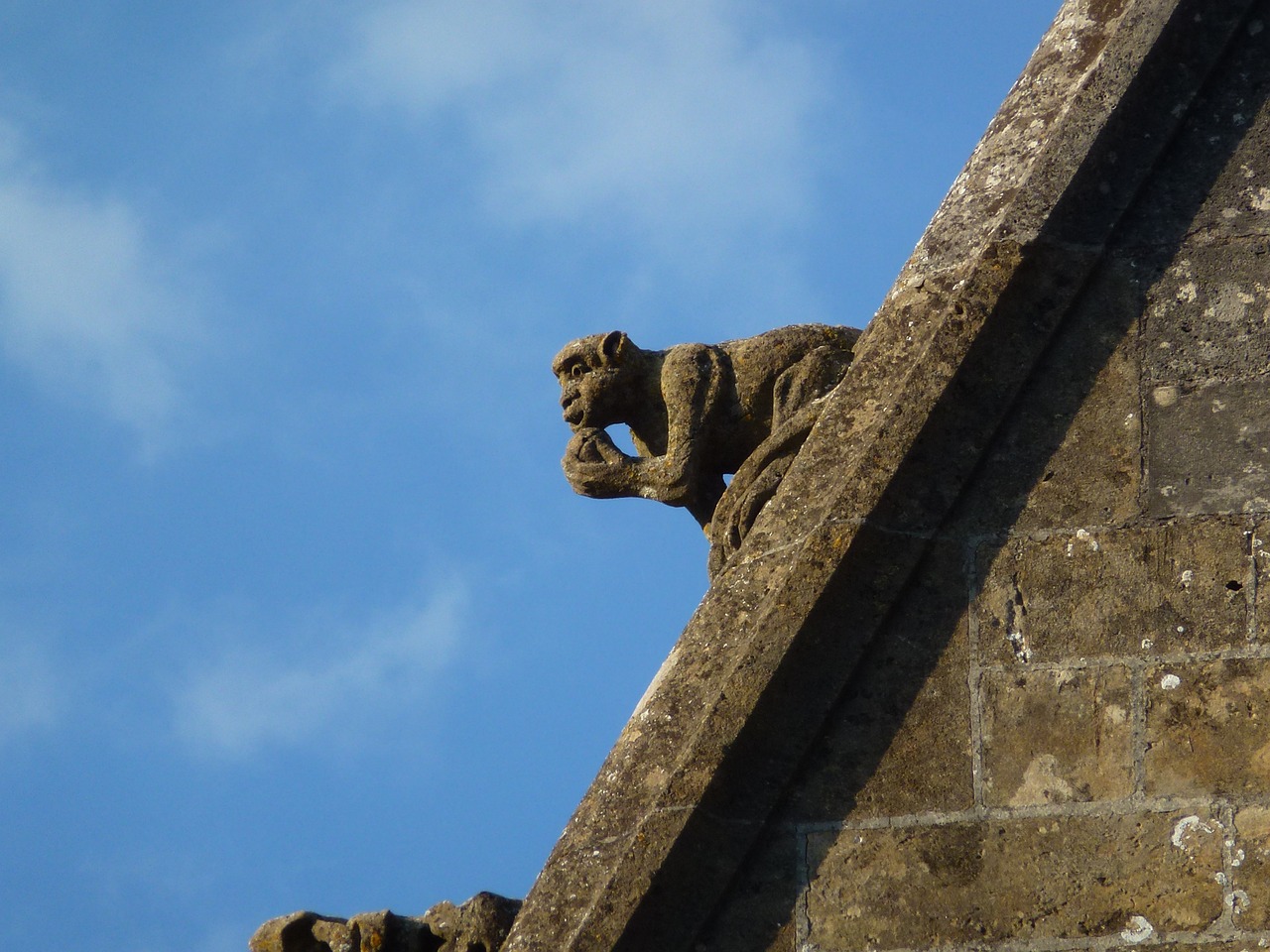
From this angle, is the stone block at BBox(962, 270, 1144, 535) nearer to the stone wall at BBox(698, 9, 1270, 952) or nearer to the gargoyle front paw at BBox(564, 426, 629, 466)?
the stone wall at BBox(698, 9, 1270, 952)

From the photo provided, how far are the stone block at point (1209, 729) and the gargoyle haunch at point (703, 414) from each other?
4.11 feet

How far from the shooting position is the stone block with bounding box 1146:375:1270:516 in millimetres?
5395

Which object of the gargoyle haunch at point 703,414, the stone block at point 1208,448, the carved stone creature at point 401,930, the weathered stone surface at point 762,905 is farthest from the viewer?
Result: the gargoyle haunch at point 703,414

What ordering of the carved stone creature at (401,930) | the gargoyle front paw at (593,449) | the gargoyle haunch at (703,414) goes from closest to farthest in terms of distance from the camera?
the carved stone creature at (401,930), the gargoyle haunch at (703,414), the gargoyle front paw at (593,449)

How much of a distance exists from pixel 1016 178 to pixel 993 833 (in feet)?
5.50

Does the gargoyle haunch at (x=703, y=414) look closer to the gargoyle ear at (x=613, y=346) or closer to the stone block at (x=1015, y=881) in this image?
the gargoyle ear at (x=613, y=346)

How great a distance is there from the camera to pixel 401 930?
5.92m

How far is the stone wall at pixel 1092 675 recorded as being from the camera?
202 inches

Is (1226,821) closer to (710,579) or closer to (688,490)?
(710,579)

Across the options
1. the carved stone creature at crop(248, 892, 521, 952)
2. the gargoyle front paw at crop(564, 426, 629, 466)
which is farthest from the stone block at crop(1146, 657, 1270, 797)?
the gargoyle front paw at crop(564, 426, 629, 466)

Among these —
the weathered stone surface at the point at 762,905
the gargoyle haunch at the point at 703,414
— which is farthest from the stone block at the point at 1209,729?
the gargoyle haunch at the point at 703,414

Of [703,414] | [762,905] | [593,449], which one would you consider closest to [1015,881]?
[762,905]

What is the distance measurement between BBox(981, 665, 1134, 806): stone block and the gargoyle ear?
1.74 metres

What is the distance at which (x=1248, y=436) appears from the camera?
5.45 metres
